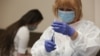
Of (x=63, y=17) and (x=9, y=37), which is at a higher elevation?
(x=63, y=17)

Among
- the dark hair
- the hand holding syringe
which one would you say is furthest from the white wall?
the hand holding syringe

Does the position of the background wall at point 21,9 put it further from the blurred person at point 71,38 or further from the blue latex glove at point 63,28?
the blue latex glove at point 63,28

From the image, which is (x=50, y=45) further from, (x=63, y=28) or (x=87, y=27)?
(x=87, y=27)

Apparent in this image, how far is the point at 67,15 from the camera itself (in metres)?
1.30

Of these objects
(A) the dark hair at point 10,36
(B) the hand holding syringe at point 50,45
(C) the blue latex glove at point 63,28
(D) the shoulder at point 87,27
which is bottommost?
(A) the dark hair at point 10,36

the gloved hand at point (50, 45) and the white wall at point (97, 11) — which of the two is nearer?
the gloved hand at point (50, 45)

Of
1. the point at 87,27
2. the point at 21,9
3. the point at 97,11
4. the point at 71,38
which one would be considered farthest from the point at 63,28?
the point at 21,9

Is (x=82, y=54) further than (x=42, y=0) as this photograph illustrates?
No

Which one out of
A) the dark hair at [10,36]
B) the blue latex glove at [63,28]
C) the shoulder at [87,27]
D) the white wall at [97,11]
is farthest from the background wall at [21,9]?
the blue latex glove at [63,28]

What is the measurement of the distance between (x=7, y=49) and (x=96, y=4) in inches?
33.8

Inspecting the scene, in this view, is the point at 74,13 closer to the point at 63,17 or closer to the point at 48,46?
the point at 63,17

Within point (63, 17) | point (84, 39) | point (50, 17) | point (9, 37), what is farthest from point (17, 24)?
point (84, 39)

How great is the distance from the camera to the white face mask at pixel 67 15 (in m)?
1.30

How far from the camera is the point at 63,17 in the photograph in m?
1.32
